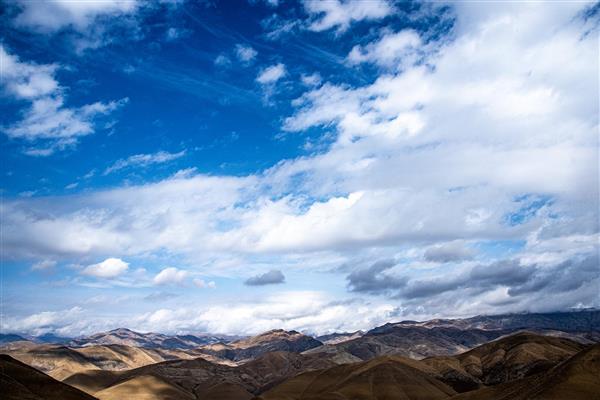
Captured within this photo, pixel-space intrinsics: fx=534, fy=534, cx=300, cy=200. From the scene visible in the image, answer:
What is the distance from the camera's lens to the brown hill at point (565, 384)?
118 metres

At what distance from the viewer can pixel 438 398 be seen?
19275 cm

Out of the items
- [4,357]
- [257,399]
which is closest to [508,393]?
[257,399]

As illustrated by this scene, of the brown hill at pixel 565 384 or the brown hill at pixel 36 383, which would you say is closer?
the brown hill at pixel 565 384

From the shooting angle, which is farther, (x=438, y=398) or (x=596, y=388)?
(x=438, y=398)

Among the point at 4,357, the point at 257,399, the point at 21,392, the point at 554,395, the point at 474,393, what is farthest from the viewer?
the point at 257,399

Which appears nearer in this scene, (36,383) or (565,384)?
(565,384)

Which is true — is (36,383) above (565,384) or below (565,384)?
above

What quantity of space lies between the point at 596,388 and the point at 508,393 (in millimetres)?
21250

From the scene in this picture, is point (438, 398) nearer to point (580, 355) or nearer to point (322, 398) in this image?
point (322, 398)

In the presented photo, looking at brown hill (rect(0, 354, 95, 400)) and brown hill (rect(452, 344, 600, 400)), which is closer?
brown hill (rect(452, 344, 600, 400))

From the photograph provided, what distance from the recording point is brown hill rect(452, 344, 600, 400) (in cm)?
11775

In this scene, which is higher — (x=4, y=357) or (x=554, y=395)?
(x=4, y=357)

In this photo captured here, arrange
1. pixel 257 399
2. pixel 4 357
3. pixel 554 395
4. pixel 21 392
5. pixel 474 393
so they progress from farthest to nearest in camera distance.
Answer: pixel 257 399, pixel 474 393, pixel 4 357, pixel 554 395, pixel 21 392

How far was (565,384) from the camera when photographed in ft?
398
